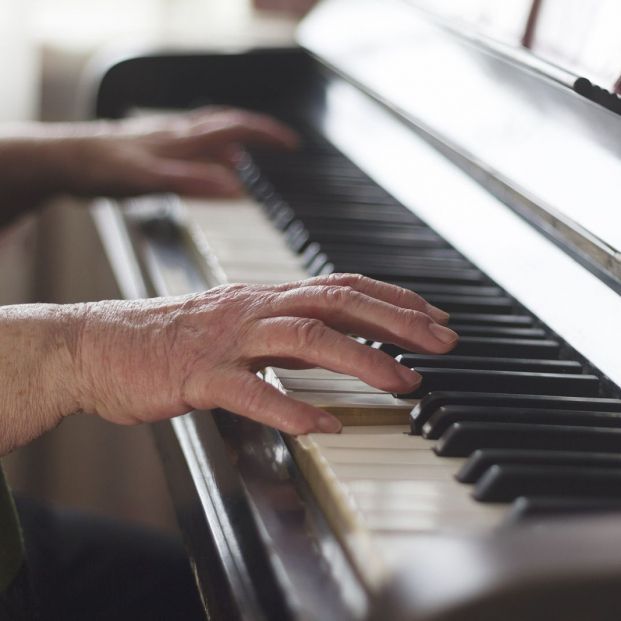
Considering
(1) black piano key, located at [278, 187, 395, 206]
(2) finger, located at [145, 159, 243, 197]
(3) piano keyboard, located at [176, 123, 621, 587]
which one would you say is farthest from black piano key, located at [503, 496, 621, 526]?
(2) finger, located at [145, 159, 243, 197]

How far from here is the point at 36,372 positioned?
0.82 metres

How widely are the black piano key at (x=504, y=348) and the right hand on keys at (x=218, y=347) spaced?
7 cm

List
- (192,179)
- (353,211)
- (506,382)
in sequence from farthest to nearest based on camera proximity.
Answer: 1. (192,179)
2. (353,211)
3. (506,382)

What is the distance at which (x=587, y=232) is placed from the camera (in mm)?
848

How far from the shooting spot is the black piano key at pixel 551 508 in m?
0.58

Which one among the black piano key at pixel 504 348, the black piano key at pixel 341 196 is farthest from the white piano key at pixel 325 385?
the black piano key at pixel 341 196

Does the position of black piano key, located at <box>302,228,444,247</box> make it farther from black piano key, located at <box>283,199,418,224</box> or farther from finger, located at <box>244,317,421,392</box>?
finger, located at <box>244,317,421,392</box>

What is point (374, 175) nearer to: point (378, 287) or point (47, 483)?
point (378, 287)

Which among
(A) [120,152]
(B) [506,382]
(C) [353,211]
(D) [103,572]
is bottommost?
(D) [103,572]

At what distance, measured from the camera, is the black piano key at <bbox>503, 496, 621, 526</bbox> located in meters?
0.58

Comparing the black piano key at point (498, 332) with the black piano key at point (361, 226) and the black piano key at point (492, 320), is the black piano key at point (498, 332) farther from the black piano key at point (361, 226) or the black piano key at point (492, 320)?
the black piano key at point (361, 226)

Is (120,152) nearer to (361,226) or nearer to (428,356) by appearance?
Answer: (361,226)

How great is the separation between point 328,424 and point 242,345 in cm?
10

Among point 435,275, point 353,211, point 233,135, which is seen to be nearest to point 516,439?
point 435,275
